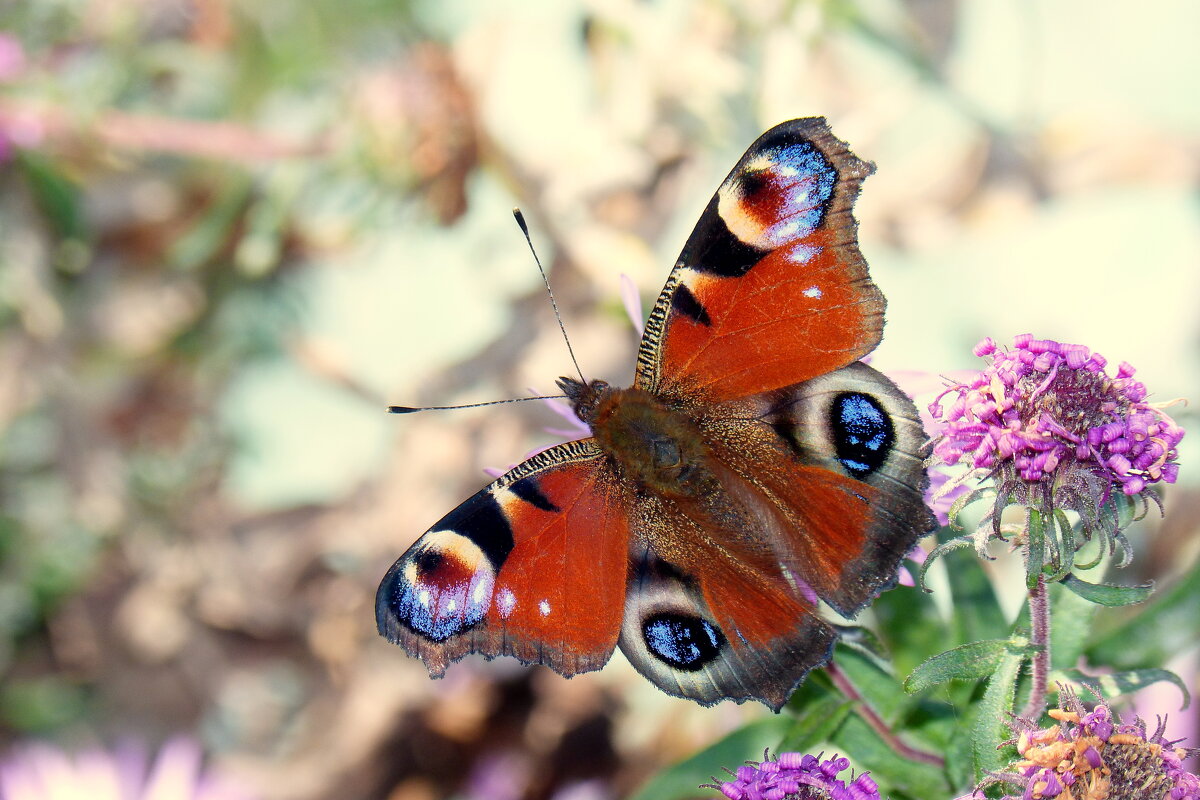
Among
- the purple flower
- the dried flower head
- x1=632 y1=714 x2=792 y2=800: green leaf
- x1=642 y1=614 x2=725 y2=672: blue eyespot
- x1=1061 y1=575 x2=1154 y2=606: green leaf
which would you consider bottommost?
the purple flower

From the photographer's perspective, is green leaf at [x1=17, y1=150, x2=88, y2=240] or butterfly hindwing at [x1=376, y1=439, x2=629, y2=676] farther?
green leaf at [x1=17, y1=150, x2=88, y2=240]

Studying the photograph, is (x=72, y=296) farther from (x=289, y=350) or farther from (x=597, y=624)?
(x=597, y=624)

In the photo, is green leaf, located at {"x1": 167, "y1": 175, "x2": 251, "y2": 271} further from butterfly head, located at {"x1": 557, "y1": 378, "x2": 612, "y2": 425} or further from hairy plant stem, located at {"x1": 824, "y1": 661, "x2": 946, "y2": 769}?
hairy plant stem, located at {"x1": 824, "y1": 661, "x2": 946, "y2": 769}

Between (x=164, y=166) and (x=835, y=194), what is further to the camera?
(x=164, y=166)

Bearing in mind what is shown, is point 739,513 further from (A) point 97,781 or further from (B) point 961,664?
(A) point 97,781

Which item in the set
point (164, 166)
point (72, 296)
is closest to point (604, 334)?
point (164, 166)

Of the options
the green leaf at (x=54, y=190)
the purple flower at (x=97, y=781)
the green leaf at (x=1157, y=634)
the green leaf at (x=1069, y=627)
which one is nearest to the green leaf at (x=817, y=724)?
the green leaf at (x=1069, y=627)

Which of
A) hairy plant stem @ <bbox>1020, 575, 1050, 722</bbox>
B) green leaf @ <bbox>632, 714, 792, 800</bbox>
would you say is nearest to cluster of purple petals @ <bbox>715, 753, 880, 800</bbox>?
hairy plant stem @ <bbox>1020, 575, 1050, 722</bbox>
